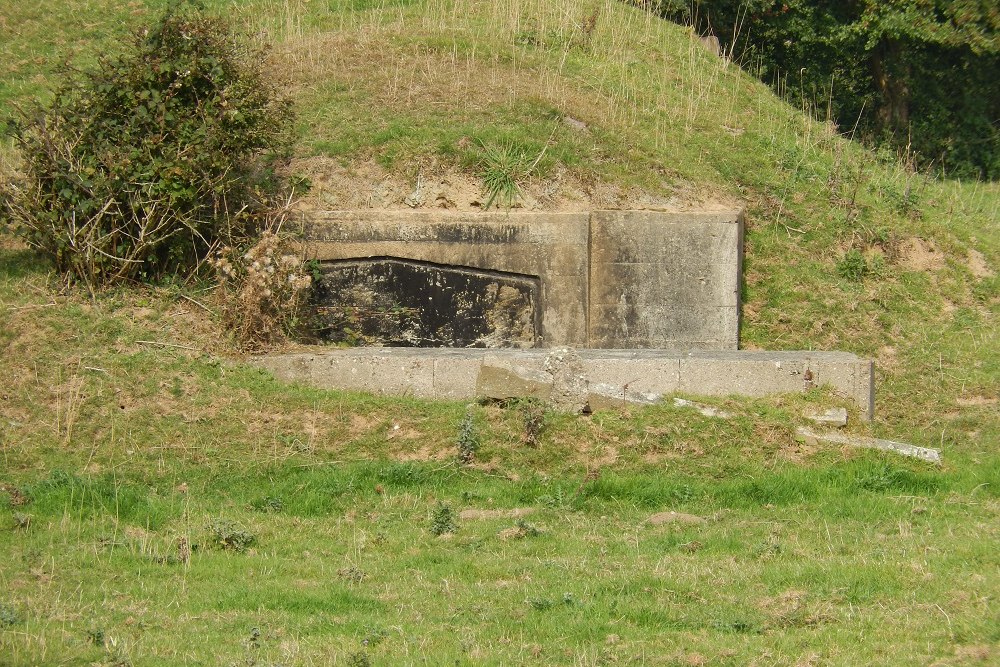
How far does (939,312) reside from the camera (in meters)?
12.0

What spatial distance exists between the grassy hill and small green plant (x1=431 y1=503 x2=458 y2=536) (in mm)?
38

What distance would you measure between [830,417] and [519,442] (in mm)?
2385

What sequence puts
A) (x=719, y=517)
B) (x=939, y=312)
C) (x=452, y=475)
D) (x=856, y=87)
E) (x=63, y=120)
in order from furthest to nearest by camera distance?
1. (x=856, y=87)
2. (x=939, y=312)
3. (x=63, y=120)
4. (x=452, y=475)
5. (x=719, y=517)

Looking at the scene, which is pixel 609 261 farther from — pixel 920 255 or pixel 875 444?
pixel 920 255

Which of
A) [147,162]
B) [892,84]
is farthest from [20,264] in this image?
[892,84]

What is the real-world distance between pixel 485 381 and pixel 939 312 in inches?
204

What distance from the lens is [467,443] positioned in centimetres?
887

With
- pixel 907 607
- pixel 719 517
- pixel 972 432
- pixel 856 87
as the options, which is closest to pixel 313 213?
pixel 719 517

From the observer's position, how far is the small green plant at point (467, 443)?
349 inches

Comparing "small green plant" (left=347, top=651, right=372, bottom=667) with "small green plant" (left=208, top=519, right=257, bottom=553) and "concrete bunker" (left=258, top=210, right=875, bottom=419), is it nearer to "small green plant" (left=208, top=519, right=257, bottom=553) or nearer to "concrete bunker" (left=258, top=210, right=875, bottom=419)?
"small green plant" (left=208, top=519, right=257, bottom=553)

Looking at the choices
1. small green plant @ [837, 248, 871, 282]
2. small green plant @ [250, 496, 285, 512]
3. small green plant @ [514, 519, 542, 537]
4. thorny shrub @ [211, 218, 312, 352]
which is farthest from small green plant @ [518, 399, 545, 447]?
small green plant @ [837, 248, 871, 282]

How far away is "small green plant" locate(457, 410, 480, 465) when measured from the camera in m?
8.88

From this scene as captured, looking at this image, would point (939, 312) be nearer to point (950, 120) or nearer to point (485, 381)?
point (485, 381)

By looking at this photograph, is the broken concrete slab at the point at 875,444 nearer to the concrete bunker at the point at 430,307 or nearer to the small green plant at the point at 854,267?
the concrete bunker at the point at 430,307
